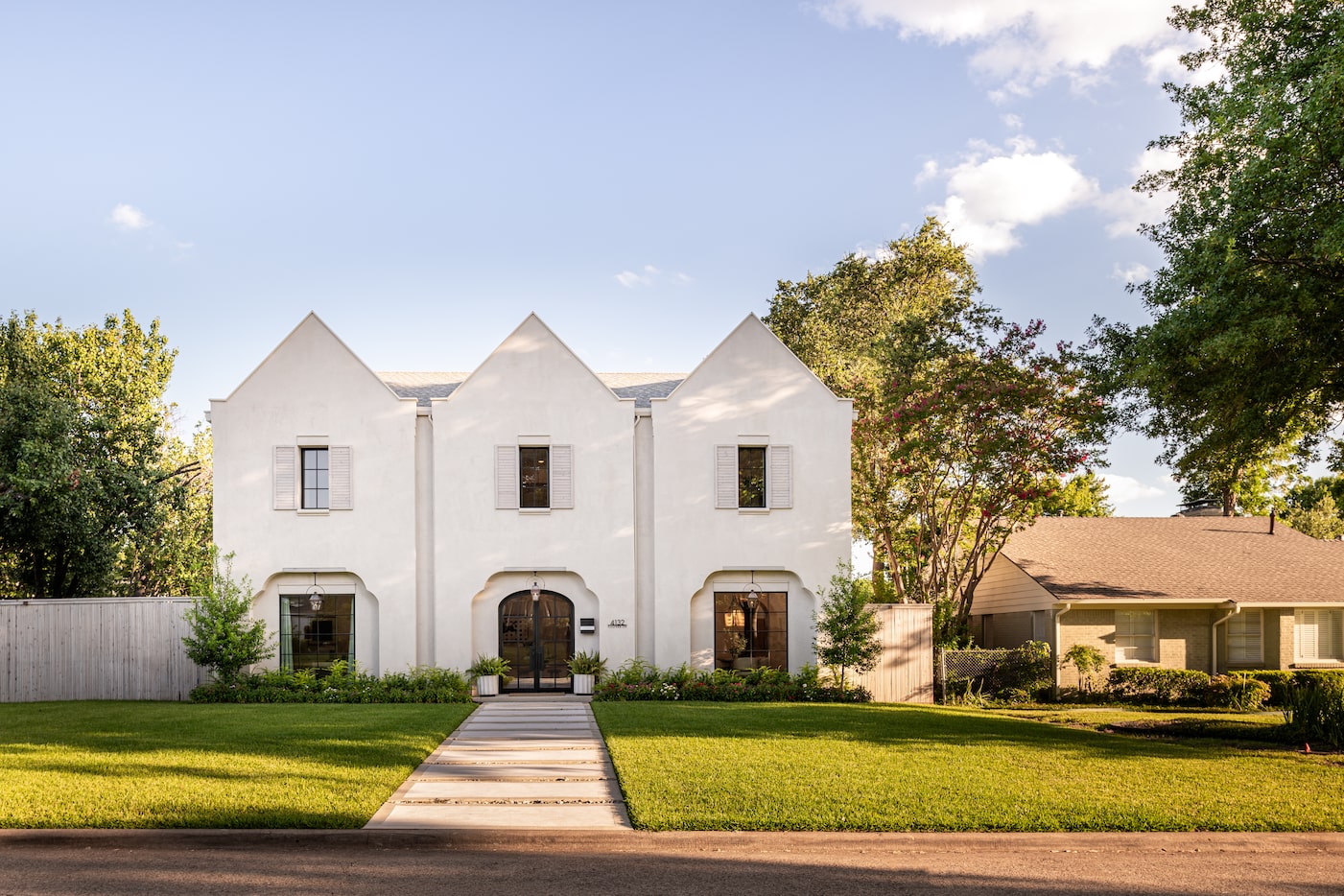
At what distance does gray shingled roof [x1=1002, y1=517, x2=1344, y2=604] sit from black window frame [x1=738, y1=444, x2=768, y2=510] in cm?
785

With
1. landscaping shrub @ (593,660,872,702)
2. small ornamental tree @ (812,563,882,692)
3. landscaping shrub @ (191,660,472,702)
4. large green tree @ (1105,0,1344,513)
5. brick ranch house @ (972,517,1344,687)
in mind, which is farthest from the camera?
brick ranch house @ (972,517,1344,687)

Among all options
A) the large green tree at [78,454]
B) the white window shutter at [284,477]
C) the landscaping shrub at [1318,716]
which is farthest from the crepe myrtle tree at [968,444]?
the large green tree at [78,454]

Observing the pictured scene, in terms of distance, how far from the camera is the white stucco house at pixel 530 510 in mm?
22234

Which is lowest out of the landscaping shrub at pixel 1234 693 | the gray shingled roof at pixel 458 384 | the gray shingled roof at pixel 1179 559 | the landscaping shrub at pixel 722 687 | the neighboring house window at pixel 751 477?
the landscaping shrub at pixel 1234 693

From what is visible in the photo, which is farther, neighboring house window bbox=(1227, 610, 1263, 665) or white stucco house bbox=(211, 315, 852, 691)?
neighboring house window bbox=(1227, 610, 1263, 665)

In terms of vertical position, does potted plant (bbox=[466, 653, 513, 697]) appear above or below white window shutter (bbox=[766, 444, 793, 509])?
below

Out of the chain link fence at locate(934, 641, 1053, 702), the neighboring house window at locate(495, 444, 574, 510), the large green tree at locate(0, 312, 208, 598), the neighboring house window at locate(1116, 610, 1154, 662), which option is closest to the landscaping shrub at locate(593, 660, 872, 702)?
the chain link fence at locate(934, 641, 1053, 702)

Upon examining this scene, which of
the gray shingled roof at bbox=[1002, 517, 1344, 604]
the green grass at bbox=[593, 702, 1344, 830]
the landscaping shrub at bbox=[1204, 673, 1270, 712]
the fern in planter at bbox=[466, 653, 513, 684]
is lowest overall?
the landscaping shrub at bbox=[1204, 673, 1270, 712]

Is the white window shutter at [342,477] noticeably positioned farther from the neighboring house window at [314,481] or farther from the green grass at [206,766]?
the green grass at [206,766]

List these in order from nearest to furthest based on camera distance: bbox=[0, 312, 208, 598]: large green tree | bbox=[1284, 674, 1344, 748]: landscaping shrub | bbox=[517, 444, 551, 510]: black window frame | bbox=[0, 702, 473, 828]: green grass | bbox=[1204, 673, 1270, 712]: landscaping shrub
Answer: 1. bbox=[0, 702, 473, 828]: green grass
2. bbox=[1284, 674, 1344, 748]: landscaping shrub
3. bbox=[517, 444, 551, 510]: black window frame
4. bbox=[1204, 673, 1270, 712]: landscaping shrub
5. bbox=[0, 312, 208, 598]: large green tree

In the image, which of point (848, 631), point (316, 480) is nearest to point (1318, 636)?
point (848, 631)

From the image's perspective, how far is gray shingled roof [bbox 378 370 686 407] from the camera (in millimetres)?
24672

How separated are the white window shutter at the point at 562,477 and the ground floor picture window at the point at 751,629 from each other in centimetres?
405

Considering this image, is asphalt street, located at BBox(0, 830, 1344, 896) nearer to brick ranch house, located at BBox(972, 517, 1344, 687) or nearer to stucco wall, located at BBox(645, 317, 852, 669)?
stucco wall, located at BBox(645, 317, 852, 669)
